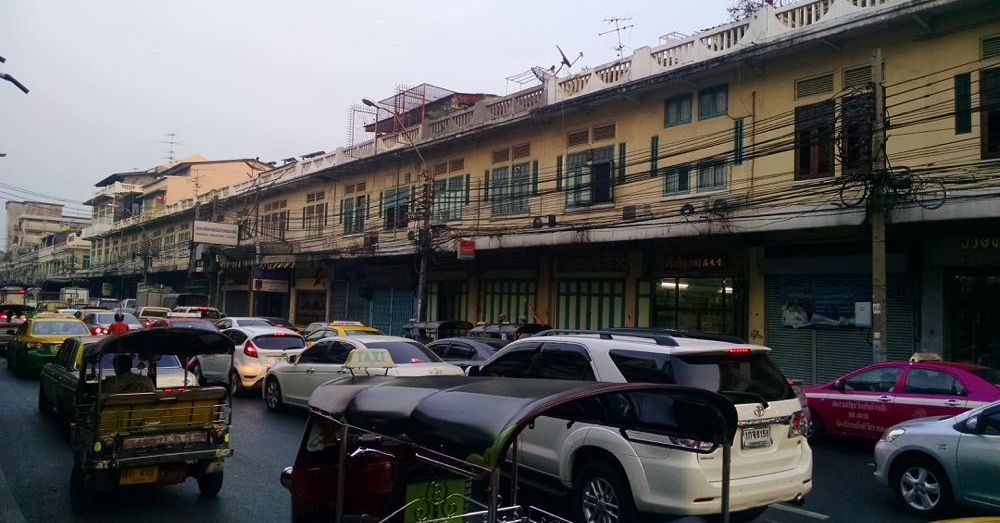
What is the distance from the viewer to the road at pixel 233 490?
6.65 metres

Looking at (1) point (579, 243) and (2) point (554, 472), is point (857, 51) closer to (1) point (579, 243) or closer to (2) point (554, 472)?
(1) point (579, 243)

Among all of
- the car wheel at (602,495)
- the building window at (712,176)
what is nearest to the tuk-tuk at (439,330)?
the building window at (712,176)

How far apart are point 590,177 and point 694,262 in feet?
14.4

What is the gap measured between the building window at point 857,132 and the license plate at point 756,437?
9342mm

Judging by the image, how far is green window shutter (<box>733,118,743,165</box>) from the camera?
17297 mm

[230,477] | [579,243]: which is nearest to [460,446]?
[230,477]

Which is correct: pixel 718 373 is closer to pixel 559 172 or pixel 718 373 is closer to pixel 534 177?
pixel 559 172

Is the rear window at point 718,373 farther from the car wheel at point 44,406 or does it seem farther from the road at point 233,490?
the car wheel at point 44,406

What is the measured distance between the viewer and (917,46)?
14.6 m

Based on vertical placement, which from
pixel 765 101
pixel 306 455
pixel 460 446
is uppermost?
pixel 765 101

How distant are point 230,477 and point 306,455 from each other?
382 cm

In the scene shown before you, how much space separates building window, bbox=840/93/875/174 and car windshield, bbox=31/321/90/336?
62.8 ft

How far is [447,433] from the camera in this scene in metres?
3.51

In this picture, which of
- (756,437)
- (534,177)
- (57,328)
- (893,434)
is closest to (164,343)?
(756,437)
